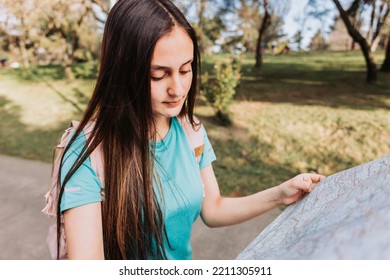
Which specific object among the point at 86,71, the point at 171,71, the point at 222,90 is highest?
the point at 171,71

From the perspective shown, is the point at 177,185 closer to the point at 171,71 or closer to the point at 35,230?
the point at 171,71

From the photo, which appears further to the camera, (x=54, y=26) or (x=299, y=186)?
(x=54, y=26)

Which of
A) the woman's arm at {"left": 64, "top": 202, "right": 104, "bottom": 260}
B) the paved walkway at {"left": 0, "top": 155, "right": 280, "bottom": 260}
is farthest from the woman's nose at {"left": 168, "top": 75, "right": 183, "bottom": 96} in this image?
the paved walkway at {"left": 0, "top": 155, "right": 280, "bottom": 260}

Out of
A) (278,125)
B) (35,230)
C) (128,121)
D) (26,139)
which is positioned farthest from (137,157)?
(26,139)

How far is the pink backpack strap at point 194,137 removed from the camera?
51.7 inches

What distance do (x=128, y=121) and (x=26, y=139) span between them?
214 inches

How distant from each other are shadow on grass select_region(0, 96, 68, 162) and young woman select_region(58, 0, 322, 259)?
421 centimetres

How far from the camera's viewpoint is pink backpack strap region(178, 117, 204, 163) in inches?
51.7

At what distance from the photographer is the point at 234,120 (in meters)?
5.32

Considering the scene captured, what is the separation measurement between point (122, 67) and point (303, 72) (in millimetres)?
8240

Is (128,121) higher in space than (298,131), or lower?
higher

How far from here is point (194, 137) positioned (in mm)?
1327

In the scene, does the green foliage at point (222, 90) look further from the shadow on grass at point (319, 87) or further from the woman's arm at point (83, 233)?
the woman's arm at point (83, 233)

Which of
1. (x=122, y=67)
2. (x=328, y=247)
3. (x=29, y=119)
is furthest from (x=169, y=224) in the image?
(x=29, y=119)
